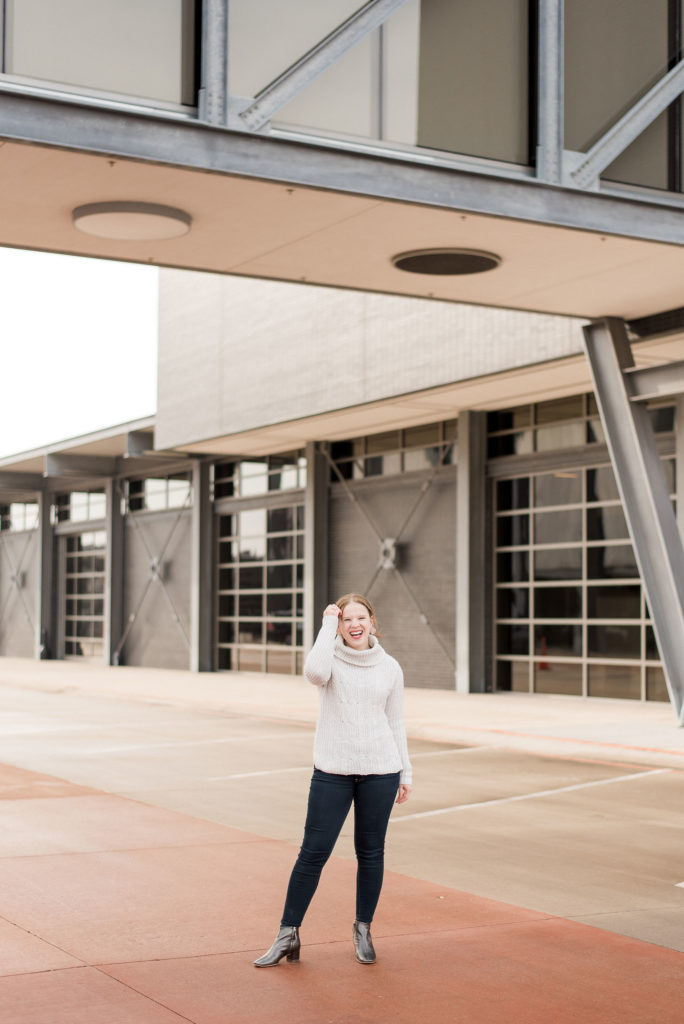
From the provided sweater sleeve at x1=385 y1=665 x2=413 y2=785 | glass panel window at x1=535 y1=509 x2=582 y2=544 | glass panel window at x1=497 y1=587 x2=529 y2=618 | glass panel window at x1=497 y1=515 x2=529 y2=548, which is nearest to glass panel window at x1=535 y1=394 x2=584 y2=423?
glass panel window at x1=535 y1=509 x2=582 y2=544

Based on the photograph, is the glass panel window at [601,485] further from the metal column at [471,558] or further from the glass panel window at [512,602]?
the metal column at [471,558]

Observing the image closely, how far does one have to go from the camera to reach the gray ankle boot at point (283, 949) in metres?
6.02

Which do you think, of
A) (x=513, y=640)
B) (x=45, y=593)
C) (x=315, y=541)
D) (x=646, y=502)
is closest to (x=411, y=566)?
(x=513, y=640)

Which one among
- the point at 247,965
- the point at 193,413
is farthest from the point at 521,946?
the point at 193,413

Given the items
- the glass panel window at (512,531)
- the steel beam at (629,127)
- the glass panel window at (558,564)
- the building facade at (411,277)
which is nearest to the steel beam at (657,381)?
the building facade at (411,277)

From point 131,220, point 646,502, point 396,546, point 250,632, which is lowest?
point 250,632

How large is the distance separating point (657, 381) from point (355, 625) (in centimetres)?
1238

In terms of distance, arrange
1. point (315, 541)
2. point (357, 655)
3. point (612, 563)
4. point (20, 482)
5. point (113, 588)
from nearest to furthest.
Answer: point (357, 655)
point (612, 563)
point (315, 541)
point (113, 588)
point (20, 482)

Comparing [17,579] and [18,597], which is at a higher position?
[17,579]

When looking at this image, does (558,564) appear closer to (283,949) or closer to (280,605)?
(280,605)

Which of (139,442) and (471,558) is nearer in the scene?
(471,558)

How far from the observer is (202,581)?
36.0m

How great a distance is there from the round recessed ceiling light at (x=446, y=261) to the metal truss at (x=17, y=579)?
3539 centimetres

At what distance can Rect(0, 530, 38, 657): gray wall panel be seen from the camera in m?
48.4
